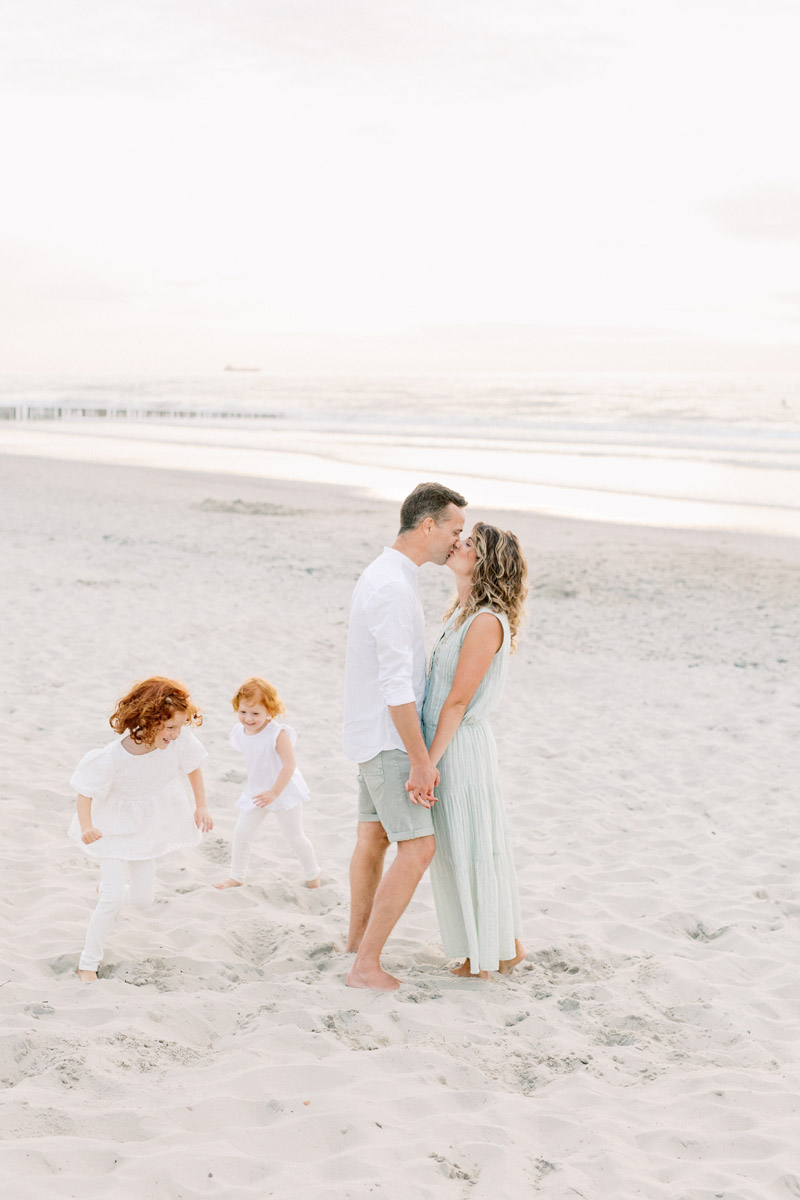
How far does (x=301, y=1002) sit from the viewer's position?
12.8 feet

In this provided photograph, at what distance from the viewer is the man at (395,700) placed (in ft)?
12.4

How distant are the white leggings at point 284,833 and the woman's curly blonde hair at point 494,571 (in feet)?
4.93

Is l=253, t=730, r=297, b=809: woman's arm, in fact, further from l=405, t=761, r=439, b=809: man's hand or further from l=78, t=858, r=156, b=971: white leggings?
l=405, t=761, r=439, b=809: man's hand

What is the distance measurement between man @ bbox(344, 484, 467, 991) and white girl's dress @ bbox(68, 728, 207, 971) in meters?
0.79

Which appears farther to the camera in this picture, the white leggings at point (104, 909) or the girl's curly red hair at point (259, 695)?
the girl's curly red hair at point (259, 695)

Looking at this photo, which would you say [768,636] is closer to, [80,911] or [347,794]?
[347,794]

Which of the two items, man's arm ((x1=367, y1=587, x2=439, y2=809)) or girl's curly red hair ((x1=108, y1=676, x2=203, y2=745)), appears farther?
girl's curly red hair ((x1=108, y1=676, x2=203, y2=745))

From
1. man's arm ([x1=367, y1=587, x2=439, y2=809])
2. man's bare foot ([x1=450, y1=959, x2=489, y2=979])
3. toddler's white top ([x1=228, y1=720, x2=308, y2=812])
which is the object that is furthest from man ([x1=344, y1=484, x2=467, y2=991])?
toddler's white top ([x1=228, y1=720, x2=308, y2=812])

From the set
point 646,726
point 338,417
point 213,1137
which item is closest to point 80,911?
point 213,1137

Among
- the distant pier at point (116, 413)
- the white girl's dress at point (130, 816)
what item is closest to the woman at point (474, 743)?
the white girl's dress at point (130, 816)

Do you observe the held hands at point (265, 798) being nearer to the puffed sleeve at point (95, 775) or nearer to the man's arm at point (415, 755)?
the puffed sleeve at point (95, 775)

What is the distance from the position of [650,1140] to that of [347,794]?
3406 mm

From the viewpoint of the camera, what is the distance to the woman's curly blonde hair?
4.00 metres

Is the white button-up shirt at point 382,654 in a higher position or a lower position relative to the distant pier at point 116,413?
lower
